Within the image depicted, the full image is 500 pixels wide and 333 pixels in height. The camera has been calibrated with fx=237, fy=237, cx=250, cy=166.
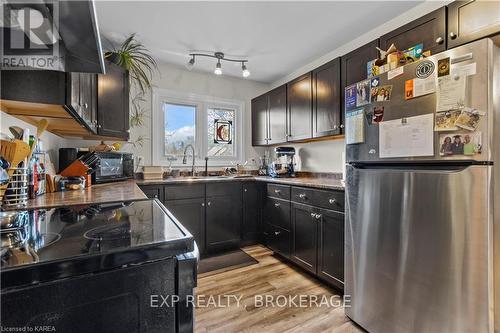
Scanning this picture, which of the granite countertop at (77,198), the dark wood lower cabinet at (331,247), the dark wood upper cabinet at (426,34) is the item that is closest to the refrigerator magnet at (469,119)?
the dark wood upper cabinet at (426,34)

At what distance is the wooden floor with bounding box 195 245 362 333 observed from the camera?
62.0 inches

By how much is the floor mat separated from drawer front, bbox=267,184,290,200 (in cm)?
76

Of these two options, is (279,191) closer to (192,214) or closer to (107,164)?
(192,214)

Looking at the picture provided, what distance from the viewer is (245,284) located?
2.12 m

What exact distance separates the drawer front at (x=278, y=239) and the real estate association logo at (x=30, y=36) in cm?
229

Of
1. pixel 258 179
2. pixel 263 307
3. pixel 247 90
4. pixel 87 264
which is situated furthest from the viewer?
pixel 247 90

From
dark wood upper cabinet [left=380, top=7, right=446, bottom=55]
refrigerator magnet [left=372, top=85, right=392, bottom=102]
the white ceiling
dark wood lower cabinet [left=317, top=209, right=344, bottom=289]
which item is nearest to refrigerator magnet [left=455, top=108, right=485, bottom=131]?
refrigerator magnet [left=372, top=85, right=392, bottom=102]

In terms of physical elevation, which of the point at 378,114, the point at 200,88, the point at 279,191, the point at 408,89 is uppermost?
the point at 200,88

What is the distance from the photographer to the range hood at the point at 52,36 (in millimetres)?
680

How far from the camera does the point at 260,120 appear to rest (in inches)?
140

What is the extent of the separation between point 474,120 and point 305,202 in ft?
4.62

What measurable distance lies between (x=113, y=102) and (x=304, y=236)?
7.53 feet

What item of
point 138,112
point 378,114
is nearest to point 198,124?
point 138,112

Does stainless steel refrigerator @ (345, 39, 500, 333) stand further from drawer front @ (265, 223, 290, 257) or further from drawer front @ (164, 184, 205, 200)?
drawer front @ (164, 184, 205, 200)
